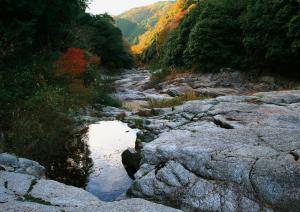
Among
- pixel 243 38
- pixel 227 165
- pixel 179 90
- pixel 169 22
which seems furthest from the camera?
pixel 169 22

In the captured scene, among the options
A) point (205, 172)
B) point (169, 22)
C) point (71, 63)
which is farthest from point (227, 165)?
point (169, 22)

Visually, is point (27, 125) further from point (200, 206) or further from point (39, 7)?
point (39, 7)

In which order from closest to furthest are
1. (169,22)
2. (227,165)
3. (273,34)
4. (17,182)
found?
(227,165) < (17,182) < (273,34) < (169,22)

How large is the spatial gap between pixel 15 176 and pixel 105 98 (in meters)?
14.2

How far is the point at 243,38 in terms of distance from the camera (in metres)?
29.1

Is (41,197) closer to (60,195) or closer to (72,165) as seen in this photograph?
(60,195)

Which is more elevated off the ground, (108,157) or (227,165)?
(227,165)

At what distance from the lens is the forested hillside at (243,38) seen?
24422mm

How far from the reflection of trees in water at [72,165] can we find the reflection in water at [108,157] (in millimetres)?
222

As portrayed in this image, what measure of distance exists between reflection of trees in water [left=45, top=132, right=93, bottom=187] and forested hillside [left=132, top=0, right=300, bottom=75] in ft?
53.7

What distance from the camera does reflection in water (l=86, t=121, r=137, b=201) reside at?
33.3ft

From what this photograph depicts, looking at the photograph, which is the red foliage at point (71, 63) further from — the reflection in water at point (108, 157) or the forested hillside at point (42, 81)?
the reflection in water at point (108, 157)

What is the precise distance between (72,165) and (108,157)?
59.2 inches

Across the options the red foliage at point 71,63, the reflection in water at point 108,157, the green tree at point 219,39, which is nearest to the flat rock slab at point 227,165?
the reflection in water at point 108,157
